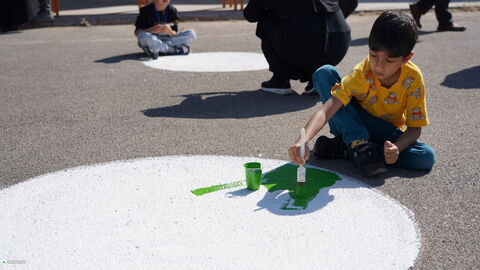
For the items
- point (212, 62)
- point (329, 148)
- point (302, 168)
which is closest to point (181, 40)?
point (212, 62)

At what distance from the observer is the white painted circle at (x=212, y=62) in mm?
6926

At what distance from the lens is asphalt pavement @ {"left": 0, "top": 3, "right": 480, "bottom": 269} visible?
125 inches

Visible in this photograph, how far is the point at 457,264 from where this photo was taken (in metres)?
2.49

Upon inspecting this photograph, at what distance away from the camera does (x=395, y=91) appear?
3447 millimetres

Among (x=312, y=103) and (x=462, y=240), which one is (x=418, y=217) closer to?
(x=462, y=240)

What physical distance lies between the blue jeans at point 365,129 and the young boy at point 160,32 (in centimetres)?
414

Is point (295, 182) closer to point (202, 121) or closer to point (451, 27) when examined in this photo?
point (202, 121)

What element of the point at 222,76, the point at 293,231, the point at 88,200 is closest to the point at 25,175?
the point at 88,200

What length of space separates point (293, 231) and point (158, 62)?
4.93 meters

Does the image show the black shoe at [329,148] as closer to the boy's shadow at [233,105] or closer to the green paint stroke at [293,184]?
the green paint stroke at [293,184]

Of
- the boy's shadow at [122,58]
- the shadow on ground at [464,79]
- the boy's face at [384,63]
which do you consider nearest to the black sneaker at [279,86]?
the shadow on ground at [464,79]

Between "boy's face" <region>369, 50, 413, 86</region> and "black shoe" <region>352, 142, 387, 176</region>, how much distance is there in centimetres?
42

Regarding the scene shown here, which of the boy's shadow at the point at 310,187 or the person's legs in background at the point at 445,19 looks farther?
the person's legs in background at the point at 445,19

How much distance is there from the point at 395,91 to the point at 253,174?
0.94 meters
